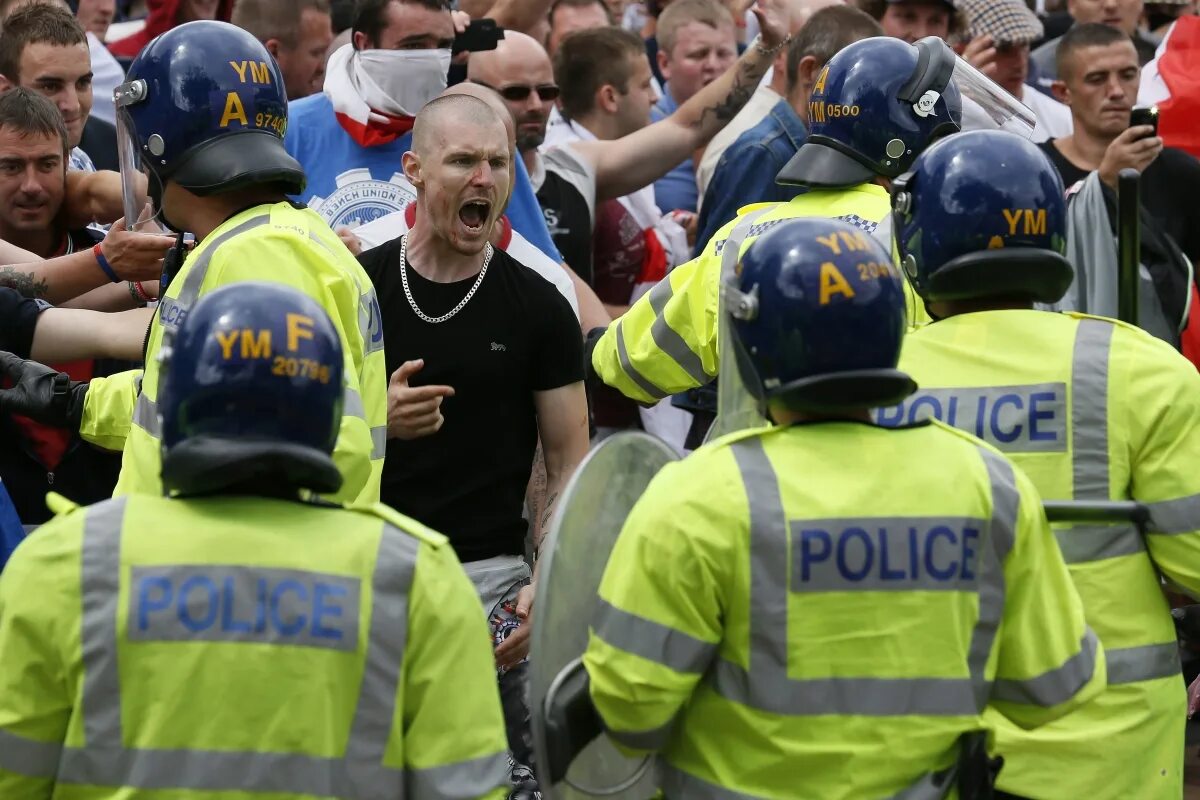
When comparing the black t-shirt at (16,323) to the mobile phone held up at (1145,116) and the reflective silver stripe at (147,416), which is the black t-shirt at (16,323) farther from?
the mobile phone held up at (1145,116)

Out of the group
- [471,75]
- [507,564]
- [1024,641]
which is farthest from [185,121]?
[471,75]

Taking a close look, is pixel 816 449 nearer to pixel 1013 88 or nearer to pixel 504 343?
pixel 504 343

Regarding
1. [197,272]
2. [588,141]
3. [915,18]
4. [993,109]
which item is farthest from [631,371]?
[915,18]

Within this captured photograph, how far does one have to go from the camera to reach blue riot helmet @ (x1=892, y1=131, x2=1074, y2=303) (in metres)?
4.11

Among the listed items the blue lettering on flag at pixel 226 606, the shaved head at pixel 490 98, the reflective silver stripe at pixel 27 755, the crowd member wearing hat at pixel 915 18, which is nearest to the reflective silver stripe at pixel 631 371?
the shaved head at pixel 490 98

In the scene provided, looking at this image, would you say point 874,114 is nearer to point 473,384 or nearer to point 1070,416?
point 1070,416

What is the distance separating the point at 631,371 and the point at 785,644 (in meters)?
1.75

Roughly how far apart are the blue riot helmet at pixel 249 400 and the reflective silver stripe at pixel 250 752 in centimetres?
15

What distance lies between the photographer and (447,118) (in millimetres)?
5984

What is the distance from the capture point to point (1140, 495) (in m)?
4.04

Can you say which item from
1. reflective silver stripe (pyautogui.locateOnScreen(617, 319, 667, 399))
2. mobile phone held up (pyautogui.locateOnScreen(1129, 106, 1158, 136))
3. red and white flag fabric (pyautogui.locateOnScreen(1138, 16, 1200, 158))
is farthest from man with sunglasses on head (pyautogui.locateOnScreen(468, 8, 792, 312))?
reflective silver stripe (pyautogui.locateOnScreen(617, 319, 667, 399))

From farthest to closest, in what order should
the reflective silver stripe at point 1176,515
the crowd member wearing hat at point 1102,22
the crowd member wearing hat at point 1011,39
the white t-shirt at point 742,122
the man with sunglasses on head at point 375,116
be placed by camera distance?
the crowd member wearing hat at point 1102,22
the crowd member wearing hat at point 1011,39
the white t-shirt at point 742,122
the man with sunglasses on head at point 375,116
the reflective silver stripe at point 1176,515

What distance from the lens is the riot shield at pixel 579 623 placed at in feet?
11.3

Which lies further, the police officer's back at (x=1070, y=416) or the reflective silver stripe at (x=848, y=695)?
the police officer's back at (x=1070, y=416)
